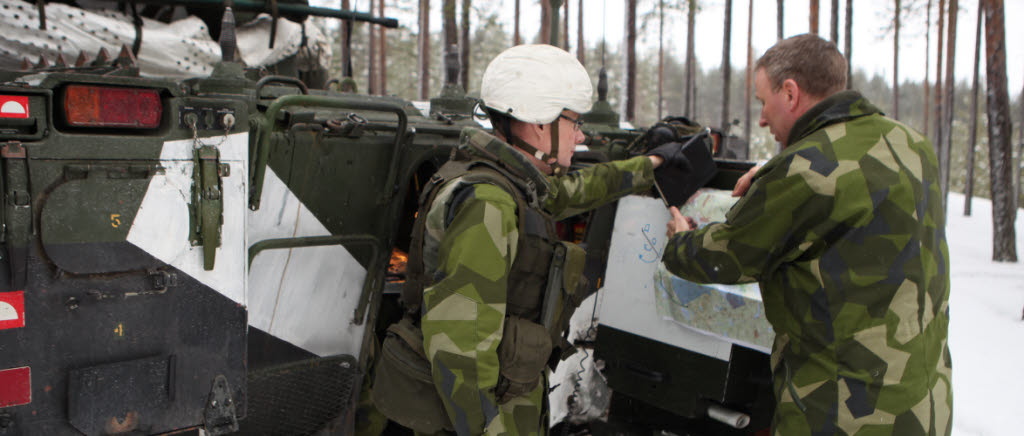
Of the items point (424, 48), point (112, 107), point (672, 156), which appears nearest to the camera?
point (112, 107)

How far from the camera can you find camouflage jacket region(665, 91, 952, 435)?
2111mm

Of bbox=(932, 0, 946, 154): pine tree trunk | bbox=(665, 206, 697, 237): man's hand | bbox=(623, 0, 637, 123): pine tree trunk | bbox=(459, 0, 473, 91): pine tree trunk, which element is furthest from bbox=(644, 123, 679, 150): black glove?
bbox=(932, 0, 946, 154): pine tree trunk

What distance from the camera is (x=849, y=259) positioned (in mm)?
2125

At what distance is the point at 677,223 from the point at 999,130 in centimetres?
1108

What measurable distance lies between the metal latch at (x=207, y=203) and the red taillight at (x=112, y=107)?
155mm

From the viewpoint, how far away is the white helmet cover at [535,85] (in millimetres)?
2414

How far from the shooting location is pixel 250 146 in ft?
7.93

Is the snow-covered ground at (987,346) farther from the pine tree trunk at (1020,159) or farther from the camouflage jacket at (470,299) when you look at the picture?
the pine tree trunk at (1020,159)

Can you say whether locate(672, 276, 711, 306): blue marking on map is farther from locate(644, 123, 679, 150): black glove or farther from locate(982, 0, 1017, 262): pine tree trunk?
locate(982, 0, 1017, 262): pine tree trunk

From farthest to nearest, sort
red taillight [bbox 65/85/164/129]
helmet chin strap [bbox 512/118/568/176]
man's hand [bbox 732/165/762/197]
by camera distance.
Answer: man's hand [bbox 732/165/762/197] < helmet chin strap [bbox 512/118/568/176] < red taillight [bbox 65/85/164/129]

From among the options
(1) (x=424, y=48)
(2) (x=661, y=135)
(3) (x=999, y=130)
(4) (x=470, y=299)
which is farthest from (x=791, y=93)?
(1) (x=424, y=48)

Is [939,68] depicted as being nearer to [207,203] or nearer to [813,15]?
[813,15]

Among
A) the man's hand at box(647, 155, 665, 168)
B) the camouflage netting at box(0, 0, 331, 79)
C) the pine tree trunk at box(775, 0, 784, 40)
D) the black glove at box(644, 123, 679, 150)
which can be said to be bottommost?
the man's hand at box(647, 155, 665, 168)

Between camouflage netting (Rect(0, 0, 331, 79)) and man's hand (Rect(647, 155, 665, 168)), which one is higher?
camouflage netting (Rect(0, 0, 331, 79))
